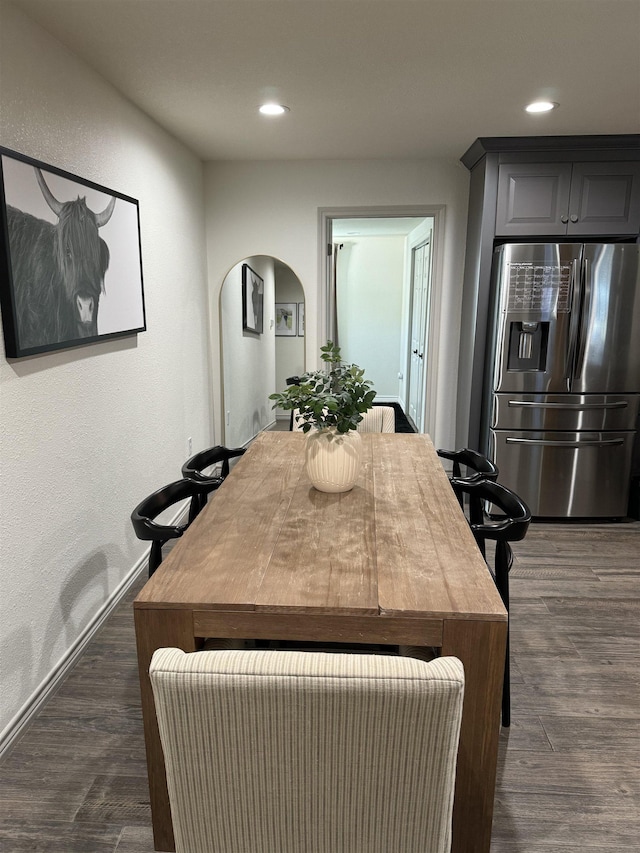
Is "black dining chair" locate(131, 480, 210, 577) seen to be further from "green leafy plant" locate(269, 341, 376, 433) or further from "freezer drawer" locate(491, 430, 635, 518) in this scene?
"freezer drawer" locate(491, 430, 635, 518)

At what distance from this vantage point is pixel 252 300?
5.12m

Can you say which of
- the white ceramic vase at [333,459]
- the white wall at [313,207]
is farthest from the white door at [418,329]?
the white ceramic vase at [333,459]

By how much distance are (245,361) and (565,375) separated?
2.72m

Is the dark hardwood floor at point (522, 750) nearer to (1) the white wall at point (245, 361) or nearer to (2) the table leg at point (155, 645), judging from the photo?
(2) the table leg at point (155, 645)

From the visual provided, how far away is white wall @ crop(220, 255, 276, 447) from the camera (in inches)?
186

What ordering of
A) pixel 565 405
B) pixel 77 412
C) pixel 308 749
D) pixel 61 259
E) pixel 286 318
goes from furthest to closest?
pixel 286 318
pixel 565 405
pixel 77 412
pixel 61 259
pixel 308 749

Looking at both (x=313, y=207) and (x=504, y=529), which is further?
(x=313, y=207)

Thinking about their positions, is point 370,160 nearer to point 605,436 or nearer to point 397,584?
point 605,436

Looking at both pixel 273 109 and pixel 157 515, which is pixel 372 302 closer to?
pixel 273 109

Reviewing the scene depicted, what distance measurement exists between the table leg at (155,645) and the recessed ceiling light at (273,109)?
101 inches

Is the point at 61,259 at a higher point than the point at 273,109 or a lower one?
lower

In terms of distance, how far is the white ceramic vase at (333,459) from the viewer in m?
1.95

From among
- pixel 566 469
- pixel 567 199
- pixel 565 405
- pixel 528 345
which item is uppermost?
pixel 567 199

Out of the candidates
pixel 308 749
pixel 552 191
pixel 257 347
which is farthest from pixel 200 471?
pixel 257 347
